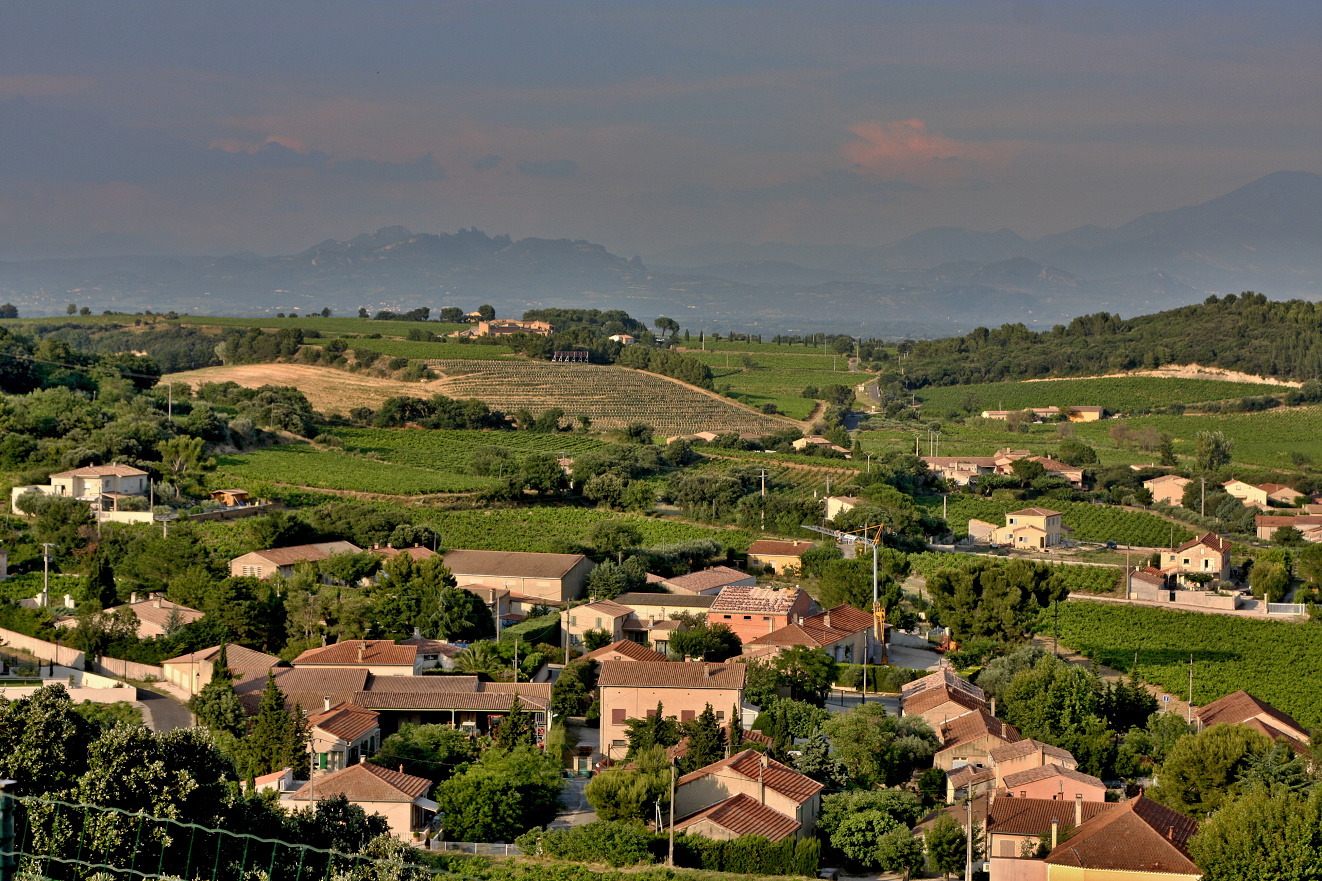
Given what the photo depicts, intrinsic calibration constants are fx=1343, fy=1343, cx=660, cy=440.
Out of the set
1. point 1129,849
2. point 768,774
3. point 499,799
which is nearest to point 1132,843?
point 1129,849

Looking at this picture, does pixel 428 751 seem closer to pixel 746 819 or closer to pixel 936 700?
pixel 746 819

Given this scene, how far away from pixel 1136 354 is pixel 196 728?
96.8 m

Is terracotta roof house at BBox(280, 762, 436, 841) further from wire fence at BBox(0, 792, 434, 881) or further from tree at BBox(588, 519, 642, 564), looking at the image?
tree at BBox(588, 519, 642, 564)

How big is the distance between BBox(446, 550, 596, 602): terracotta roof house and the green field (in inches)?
2293

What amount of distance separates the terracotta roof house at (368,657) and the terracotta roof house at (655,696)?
4360 millimetres

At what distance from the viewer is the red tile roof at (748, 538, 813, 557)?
40.0 metres

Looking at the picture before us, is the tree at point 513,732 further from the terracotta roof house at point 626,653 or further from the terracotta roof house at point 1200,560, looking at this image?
the terracotta roof house at point 1200,560

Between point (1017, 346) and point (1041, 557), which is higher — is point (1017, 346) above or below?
above

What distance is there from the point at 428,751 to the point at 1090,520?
125ft

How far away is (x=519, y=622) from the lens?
105 ft

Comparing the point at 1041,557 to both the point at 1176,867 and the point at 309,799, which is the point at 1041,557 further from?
the point at 309,799

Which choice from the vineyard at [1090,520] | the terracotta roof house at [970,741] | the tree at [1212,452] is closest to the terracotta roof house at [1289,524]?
the vineyard at [1090,520]

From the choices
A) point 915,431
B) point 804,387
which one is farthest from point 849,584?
Result: point 804,387

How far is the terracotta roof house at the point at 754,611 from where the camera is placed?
30750 millimetres
